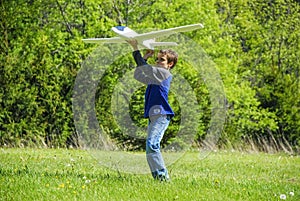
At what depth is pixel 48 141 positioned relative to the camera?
13891mm

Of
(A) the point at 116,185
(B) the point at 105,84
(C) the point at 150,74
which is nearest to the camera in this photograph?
(A) the point at 116,185

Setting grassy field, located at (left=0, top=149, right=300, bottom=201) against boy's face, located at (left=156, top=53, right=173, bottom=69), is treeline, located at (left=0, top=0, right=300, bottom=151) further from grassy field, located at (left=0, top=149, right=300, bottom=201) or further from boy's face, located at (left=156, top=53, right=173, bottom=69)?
boy's face, located at (left=156, top=53, right=173, bottom=69)

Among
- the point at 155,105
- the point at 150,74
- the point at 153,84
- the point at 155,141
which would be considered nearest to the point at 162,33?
the point at 150,74

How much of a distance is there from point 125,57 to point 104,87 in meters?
0.89

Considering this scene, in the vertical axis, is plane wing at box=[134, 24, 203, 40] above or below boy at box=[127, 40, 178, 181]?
above

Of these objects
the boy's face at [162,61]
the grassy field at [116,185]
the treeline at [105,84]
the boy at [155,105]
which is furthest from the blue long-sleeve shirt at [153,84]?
the treeline at [105,84]

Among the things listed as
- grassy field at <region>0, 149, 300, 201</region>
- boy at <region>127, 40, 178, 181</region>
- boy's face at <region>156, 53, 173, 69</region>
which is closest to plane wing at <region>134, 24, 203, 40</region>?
boy at <region>127, 40, 178, 181</region>

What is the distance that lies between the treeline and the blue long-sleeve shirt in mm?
5283

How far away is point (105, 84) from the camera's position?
13.6 meters

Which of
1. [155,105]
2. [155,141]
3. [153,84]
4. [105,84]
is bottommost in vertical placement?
[105,84]

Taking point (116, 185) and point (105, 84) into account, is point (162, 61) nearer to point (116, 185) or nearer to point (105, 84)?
point (116, 185)

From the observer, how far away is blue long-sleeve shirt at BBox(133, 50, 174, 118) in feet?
20.8

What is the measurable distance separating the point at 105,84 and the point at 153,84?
721cm

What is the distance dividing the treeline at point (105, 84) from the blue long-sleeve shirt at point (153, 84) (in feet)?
17.3
